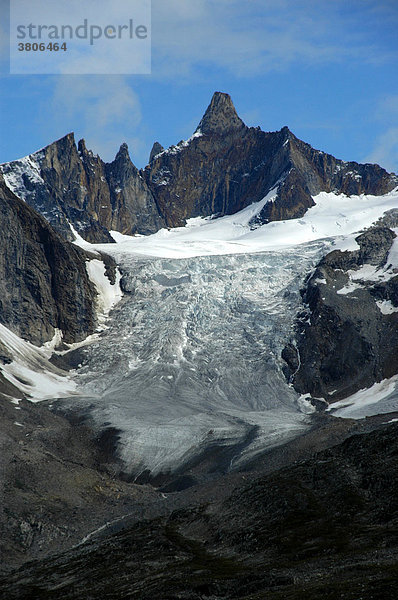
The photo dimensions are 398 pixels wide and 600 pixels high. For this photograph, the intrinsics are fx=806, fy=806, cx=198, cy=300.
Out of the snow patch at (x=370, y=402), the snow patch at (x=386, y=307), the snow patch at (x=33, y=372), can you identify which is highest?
the snow patch at (x=386, y=307)

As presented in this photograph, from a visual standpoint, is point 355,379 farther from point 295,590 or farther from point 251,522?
point 295,590

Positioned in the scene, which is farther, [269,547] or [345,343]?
[345,343]

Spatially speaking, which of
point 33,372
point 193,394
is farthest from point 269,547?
point 33,372

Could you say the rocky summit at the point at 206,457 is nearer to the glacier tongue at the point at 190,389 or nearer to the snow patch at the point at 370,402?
the glacier tongue at the point at 190,389

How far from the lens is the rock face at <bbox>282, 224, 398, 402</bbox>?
174 metres

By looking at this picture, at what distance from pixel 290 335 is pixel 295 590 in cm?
15246

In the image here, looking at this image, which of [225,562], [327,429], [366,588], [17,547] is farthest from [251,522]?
[327,429]

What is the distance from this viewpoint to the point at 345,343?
18538 centimetres

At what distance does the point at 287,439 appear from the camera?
118 metres

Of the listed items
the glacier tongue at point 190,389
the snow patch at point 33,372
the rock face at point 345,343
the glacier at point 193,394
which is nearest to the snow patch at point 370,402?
the glacier at point 193,394

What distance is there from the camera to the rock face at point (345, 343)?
174 metres

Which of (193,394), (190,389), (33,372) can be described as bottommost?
(193,394)

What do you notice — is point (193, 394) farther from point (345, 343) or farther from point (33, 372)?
point (345, 343)

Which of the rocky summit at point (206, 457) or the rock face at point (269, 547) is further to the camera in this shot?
the rocky summit at point (206, 457)
